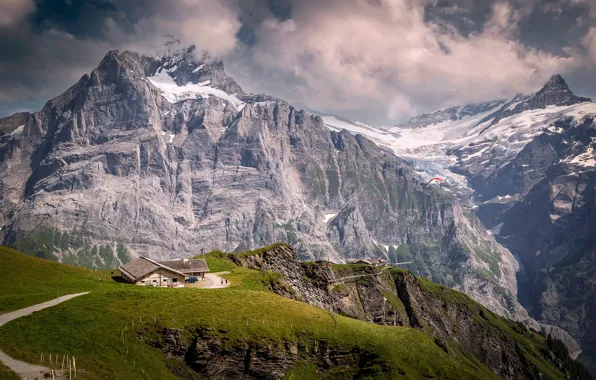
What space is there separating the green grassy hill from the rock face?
24241 millimetres

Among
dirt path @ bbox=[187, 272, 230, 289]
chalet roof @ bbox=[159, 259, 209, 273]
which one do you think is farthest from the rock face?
chalet roof @ bbox=[159, 259, 209, 273]

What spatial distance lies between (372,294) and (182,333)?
10091cm

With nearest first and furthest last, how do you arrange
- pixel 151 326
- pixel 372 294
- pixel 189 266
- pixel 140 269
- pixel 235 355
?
1. pixel 151 326
2. pixel 235 355
3. pixel 140 269
4. pixel 189 266
5. pixel 372 294

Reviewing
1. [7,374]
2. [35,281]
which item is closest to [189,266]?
[35,281]

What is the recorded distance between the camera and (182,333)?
213ft

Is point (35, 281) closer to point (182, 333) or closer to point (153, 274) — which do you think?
point (153, 274)

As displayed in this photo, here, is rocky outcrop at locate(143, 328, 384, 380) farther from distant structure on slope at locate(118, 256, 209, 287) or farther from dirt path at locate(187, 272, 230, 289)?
distant structure on slope at locate(118, 256, 209, 287)

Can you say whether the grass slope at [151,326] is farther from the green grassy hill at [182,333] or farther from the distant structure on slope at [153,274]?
the distant structure on slope at [153,274]

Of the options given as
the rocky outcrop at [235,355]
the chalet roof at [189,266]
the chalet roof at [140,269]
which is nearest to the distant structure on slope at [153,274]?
the chalet roof at [140,269]

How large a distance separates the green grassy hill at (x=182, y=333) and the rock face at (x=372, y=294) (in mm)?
24241

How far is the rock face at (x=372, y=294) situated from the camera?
397 feet

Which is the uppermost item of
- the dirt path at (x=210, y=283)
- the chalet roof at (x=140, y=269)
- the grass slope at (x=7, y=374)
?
the chalet roof at (x=140, y=269)

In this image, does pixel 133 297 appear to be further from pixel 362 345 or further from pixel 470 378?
pixel 470 378

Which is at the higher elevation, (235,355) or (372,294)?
(372,294)
